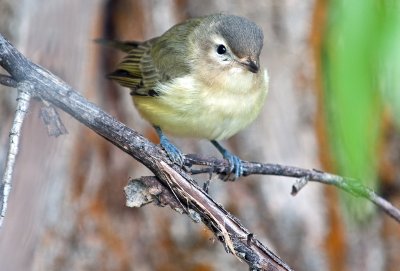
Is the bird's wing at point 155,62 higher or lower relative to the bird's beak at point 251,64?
higher

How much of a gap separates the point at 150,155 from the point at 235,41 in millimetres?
1316

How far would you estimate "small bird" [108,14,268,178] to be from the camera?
3154 mm

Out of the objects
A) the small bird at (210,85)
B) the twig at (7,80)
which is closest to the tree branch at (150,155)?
the twig at (7,80)

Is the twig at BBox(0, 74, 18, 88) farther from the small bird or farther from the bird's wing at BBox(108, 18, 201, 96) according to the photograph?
the bird's wing at BBox(108, 18, 201, 96)

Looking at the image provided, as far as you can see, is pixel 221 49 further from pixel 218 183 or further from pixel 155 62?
pixel 218 183

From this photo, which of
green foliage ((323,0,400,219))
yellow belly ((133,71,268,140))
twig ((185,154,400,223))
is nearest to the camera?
green foliage ((323,0,400,219))

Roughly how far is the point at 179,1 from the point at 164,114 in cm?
112

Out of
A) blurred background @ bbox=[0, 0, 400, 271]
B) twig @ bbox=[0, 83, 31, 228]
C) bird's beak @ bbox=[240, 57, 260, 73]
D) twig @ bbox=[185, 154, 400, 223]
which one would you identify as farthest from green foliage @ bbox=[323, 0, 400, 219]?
blurred background @ bbox=[0, 0, 400, 271]

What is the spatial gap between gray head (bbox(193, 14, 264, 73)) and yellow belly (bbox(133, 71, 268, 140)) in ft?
0.48

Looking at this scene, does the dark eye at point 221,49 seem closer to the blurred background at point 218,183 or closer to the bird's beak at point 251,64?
the bird's beak at point 251,64

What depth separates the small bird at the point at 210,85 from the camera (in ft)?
10.3

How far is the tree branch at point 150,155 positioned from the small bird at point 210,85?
1.04 meters

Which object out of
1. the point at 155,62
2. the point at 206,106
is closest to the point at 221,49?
the point at 206,106

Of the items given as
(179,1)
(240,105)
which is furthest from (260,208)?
(179,1)
